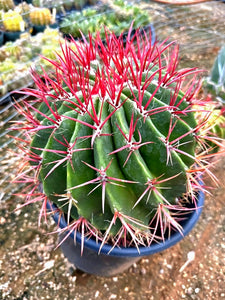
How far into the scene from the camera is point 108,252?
975 mm

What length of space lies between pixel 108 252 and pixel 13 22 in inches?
99.5

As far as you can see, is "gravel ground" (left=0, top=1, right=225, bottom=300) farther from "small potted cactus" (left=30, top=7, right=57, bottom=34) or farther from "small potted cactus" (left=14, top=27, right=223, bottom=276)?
"small potted cactus" (left=30, top=7, right=57, bottom=34)

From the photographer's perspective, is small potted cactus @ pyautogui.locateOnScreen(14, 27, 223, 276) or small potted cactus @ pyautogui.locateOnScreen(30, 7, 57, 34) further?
small potted cactus @ pyautogui.locateOnScreen(30, 7, 57, 34)

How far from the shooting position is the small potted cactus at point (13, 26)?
2773mm

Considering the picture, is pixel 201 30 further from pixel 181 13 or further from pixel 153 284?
pixel 153 284

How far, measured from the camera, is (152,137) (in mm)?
793

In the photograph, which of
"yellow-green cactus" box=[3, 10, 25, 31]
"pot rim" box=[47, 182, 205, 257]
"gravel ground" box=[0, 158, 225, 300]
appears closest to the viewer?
"pot rim" box=[47, 182, 205, 257]

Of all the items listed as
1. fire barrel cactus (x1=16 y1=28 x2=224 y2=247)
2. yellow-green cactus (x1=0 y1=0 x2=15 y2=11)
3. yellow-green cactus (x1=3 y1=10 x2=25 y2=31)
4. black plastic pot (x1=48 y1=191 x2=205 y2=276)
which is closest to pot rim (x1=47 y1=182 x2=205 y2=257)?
black plastic pot (x1=48 y1=191 x2=205 y2=276)

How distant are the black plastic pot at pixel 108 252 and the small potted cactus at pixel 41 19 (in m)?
2.42

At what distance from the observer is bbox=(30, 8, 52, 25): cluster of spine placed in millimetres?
2936

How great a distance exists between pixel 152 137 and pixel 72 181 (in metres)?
0.24

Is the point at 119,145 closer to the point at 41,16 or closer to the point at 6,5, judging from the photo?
the point at 41,16

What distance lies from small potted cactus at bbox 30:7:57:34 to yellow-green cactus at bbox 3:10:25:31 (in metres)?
0.19

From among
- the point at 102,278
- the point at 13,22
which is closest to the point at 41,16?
the point at 13,22
